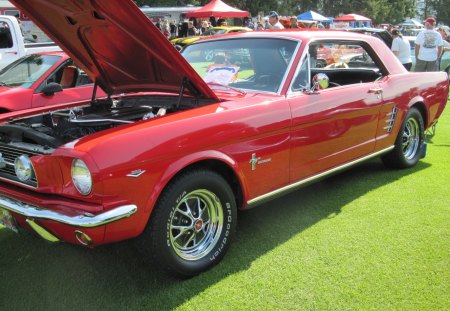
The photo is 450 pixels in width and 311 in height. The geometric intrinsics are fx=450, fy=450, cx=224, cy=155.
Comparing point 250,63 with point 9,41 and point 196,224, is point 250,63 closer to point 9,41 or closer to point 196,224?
point 196,224

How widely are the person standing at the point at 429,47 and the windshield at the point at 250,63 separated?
6.86 meters

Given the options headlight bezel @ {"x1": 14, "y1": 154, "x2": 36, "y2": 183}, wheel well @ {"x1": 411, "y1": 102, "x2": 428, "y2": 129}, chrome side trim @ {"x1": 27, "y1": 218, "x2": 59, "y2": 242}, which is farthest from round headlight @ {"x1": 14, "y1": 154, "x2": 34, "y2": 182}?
wheel well @ {"x1": 411, "y1": 102, "x2": 428, "y2": 129}

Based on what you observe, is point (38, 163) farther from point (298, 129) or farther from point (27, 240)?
point (298, 129)

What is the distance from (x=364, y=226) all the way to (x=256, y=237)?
2.94ft

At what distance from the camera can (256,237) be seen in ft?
11.4

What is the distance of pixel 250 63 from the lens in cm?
371

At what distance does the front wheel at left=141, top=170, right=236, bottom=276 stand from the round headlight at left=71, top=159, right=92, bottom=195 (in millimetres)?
430

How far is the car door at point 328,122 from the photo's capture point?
3469mm

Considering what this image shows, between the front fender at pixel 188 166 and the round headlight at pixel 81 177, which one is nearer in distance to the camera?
A: the round headlight at pixel 81 177

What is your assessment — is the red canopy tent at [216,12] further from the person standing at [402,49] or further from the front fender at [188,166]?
the front fender at [188,166]

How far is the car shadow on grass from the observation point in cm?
272

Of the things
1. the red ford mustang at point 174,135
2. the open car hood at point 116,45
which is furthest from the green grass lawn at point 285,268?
the open car hood at point 116,45

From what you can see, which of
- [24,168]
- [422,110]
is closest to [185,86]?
[24,168]

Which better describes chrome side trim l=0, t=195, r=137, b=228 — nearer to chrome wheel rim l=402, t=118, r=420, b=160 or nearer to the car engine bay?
the car engine bay
